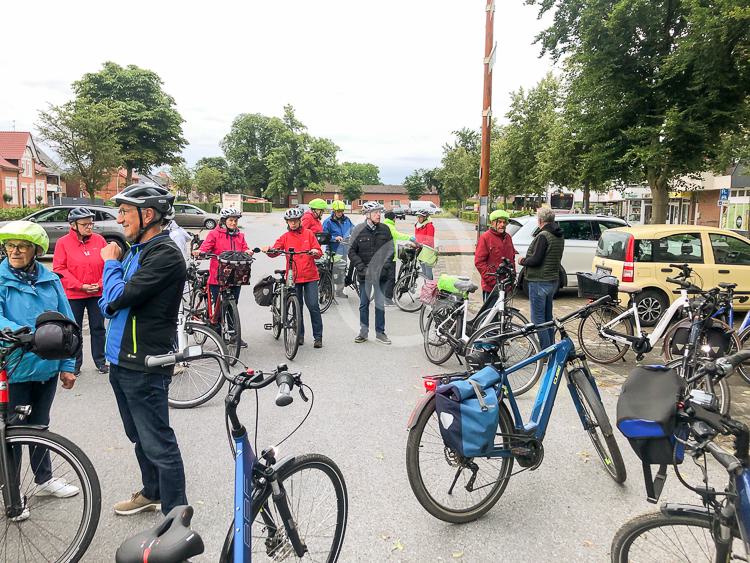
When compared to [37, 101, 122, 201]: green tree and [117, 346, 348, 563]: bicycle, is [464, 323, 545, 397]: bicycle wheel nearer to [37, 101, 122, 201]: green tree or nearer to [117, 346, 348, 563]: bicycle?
[117, 346, 348, 563]: bicycle

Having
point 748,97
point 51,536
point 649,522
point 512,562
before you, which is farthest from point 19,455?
point 748,97

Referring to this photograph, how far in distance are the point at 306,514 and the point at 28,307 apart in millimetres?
2243

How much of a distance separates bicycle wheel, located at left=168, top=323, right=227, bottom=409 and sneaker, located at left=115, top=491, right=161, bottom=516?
6.18 feet

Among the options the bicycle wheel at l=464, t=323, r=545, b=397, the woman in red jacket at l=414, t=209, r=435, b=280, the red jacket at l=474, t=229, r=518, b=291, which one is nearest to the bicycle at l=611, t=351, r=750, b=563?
the bicycle wheel at l=464, t=323, r=545, b=397

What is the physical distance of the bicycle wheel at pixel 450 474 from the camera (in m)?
3.25

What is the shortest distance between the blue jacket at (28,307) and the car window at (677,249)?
8379 millimetres

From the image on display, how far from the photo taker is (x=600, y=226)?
39.1 feet

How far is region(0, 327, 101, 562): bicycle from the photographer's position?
277 cm

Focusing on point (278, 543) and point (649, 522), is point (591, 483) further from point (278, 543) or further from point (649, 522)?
point (278, 543)

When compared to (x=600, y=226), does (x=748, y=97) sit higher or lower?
higher

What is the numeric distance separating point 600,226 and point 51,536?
11.5 metres

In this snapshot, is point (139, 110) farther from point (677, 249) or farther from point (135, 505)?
point (135, 505)

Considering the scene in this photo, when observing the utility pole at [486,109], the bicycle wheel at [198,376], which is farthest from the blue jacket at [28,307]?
the utility pole at [486,109]

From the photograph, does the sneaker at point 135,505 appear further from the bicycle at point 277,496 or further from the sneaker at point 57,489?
the bicycle at point 277,496
